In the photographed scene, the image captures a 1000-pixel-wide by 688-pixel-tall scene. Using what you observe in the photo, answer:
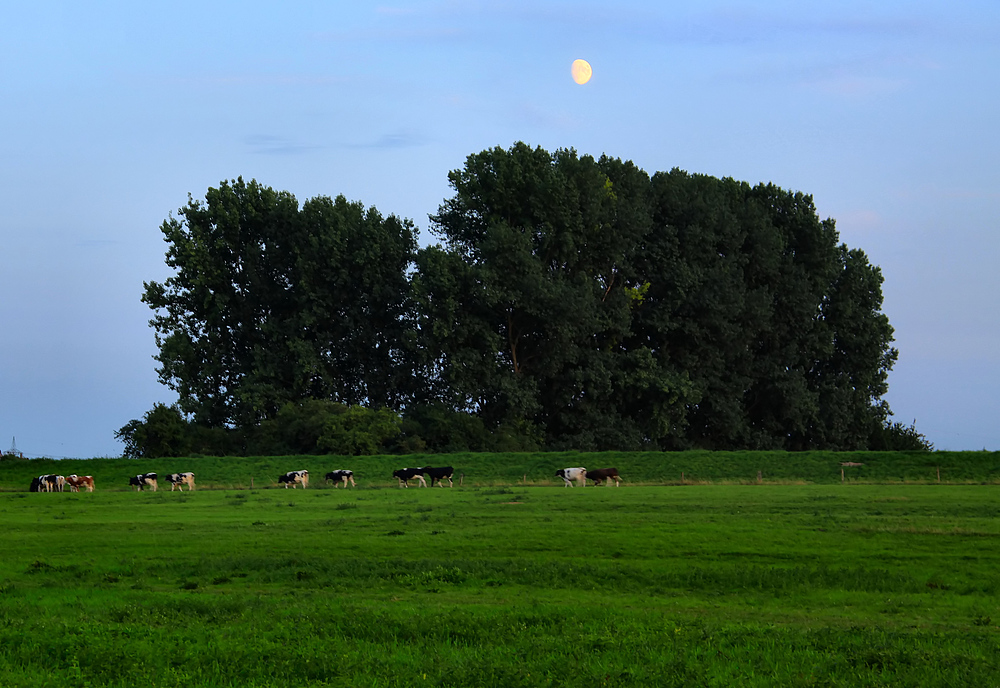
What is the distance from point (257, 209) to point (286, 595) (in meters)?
59.4

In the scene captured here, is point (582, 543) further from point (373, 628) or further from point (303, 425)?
point (303, 425)

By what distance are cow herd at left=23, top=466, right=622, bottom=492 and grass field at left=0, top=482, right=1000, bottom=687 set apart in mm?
18965

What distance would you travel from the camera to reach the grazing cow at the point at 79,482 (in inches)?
2046

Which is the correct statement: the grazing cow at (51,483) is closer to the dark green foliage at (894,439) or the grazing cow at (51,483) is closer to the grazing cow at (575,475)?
the grazing cow at (575,475)

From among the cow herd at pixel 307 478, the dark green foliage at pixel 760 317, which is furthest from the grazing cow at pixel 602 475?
the dark green foliage at pixel 760 317

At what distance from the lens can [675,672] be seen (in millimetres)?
11539

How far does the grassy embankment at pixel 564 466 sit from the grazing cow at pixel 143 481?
7.93 feet

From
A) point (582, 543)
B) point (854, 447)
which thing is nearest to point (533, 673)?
point (582, 543)

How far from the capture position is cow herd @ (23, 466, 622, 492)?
167 ft

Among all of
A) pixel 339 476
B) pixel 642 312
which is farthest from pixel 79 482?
pixel 642 312

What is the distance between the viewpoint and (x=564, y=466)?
188 feet

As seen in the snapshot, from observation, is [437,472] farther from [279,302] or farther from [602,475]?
[279,302]

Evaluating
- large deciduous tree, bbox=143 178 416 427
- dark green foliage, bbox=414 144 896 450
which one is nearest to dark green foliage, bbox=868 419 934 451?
dark green foliage, bbox=414 144 896 450

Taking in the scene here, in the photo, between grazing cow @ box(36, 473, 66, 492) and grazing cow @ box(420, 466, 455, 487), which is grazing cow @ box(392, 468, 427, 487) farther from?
grazing cow @ box(36, 473, 66, 492)
